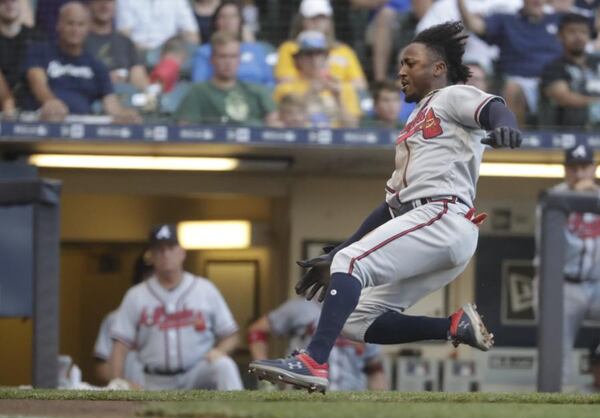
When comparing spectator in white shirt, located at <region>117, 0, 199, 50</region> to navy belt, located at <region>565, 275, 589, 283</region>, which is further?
spectator in white shirt, located at <region>117, 0, 199, 50</region>

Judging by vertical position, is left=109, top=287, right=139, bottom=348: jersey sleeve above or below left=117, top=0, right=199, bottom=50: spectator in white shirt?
Result: below

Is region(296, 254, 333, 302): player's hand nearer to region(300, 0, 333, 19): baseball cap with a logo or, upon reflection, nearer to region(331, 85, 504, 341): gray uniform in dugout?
region(331, 85, 504, 341): gray uniform in dugout

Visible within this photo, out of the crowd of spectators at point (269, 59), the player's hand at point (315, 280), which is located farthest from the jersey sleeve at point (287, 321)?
the player's hand at point (315, 280)

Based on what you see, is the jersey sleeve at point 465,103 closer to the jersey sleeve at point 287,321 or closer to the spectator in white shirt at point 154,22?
the jersey sleeve at point 287,321

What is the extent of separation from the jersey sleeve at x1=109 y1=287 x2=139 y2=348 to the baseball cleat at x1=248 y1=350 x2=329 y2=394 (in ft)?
11.1

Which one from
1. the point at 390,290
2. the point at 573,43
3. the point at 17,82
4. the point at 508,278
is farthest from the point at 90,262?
the point at 390,290

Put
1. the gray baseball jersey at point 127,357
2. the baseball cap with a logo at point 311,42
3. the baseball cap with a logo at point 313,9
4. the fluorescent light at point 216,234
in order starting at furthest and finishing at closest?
the fluorescent light at point 216,234
the baseball cap with a logo at point 313,9
the baseball cap with a logo at point 311,42
the gray baseball jersey at point 127,357

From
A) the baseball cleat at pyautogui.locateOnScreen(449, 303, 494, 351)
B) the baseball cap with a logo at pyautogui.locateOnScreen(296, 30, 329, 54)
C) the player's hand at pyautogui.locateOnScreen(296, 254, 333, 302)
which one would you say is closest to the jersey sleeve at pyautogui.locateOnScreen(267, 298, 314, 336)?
the baseball cap with a logo at pyautogui.locateOnScreen(296, 30, 329, 54)

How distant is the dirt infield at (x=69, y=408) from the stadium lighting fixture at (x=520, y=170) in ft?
16.3

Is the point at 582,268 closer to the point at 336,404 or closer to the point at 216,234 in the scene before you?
the point at 216,234

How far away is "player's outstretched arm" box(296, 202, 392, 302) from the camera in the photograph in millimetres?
5449

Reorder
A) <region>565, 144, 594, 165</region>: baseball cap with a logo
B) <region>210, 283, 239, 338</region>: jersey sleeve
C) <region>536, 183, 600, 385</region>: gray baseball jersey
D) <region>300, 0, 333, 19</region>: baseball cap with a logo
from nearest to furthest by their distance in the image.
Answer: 1. <region>210, 283, 239, 338</region>: jersey sleeve
2. <region>565, 144, 594, 165</region>: baseball cap with a logo
3. <region>536, 183, 600, 385</region>: gray baseball jersey
4. <region>300, 0, 333, 19</region>: baseball cap with a logo

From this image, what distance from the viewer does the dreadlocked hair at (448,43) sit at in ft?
17.7

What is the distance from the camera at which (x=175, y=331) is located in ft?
27.0
